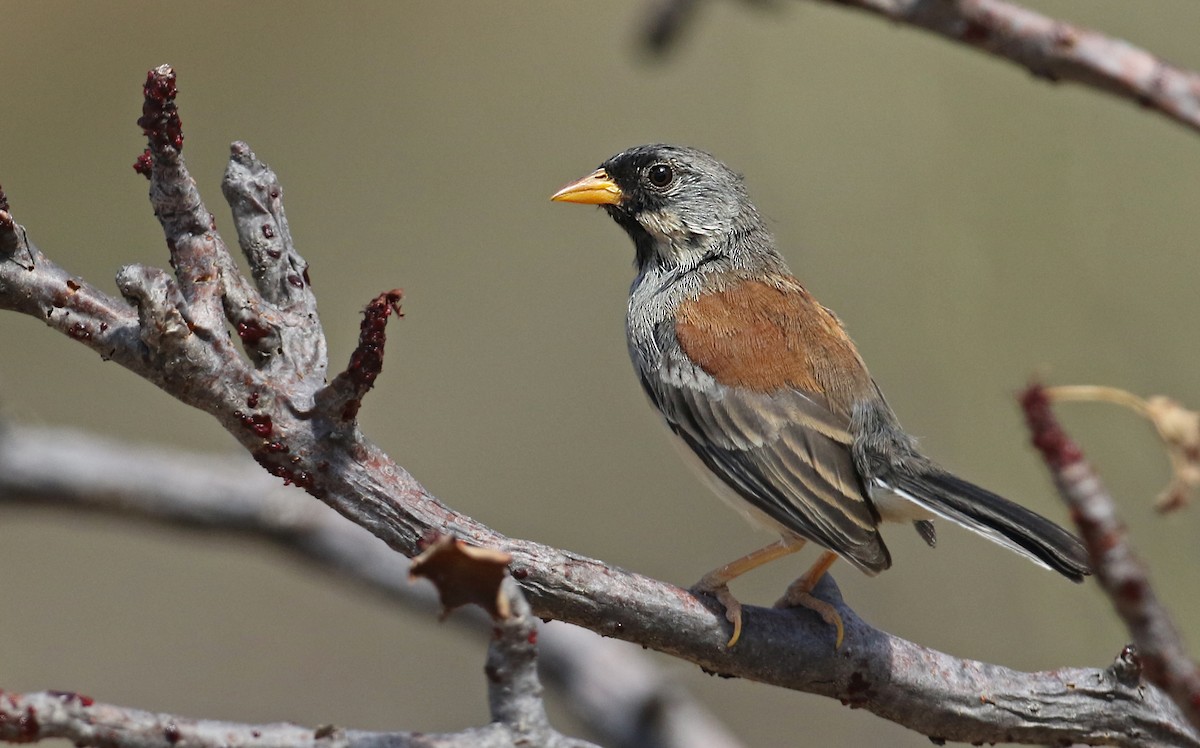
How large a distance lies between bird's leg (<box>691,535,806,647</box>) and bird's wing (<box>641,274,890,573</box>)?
0.10m

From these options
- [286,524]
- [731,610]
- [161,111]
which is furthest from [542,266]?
[161,111]

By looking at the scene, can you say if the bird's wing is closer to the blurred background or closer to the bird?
the bird

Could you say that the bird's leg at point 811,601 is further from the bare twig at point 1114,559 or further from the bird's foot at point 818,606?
the bare twig at point 1114,559

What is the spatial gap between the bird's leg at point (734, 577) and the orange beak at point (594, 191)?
137 cm

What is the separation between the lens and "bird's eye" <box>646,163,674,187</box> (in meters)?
4.06

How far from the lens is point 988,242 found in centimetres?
461

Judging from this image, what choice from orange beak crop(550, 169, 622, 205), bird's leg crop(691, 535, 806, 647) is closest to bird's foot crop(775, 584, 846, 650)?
bird's leg crop(691, 535, 806, 647)

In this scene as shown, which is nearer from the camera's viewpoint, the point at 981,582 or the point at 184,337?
the point at 184,337

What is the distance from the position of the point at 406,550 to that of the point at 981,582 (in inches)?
139

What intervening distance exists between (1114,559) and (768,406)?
2231 millimetres

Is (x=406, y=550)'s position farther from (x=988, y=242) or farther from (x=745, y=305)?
(x=988, y=242)

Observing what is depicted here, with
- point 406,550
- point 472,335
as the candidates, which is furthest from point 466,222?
point 406,550

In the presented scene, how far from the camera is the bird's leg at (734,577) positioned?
2.43 meters

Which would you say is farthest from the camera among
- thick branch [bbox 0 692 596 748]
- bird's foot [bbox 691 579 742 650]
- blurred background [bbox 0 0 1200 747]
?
blurred background [bbox 0 0 1200 747]
